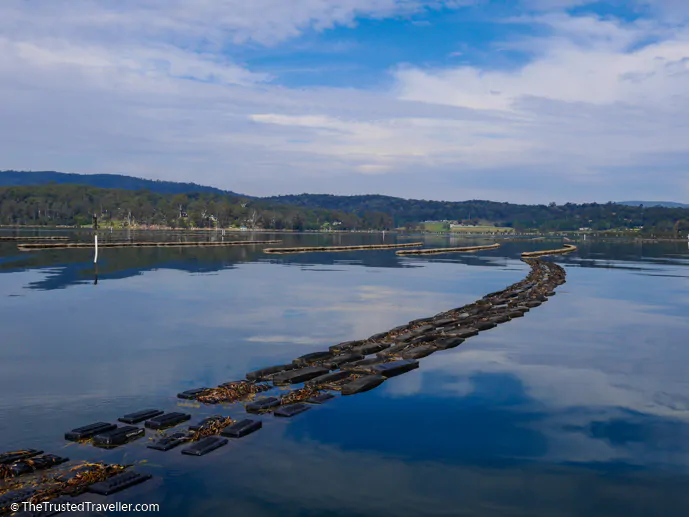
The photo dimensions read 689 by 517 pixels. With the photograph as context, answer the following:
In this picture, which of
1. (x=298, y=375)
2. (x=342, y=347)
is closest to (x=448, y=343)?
(x=342, y=347)

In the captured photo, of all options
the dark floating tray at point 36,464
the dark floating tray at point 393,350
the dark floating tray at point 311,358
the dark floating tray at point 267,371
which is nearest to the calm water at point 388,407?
the dark floating tray at point 36,464

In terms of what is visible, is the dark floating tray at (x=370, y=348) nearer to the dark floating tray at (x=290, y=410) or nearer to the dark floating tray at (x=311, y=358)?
the dark floating tray at (x=311, y=358)

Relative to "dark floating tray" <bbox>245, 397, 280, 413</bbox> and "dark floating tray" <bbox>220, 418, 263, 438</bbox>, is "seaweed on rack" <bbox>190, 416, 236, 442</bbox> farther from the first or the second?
"dark floating tray" <bbox>245, 397, 280, 413</bbox>

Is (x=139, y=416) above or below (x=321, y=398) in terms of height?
above

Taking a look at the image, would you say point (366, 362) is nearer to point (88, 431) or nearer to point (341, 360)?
point (341, 360)

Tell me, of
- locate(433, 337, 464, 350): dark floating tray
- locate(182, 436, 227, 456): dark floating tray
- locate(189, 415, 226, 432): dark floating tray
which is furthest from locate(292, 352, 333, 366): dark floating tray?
locate(182, 436, 227, 456): dark floating tray

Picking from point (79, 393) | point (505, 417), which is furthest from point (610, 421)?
point (79, 393)

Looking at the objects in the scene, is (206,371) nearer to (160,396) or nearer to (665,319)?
(160,396)
